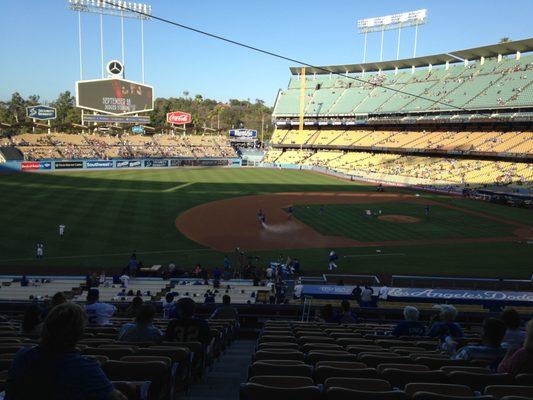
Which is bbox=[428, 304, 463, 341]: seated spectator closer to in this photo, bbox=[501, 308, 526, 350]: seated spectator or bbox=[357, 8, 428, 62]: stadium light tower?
bbox=[501, 308, 526, 350]: seated spectator

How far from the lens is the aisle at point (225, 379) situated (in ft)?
18.5

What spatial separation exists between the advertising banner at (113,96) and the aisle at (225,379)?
66.0m

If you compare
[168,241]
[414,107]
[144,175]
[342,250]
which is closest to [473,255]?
[342,250]

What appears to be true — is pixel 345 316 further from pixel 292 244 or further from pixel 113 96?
pixel 113 96

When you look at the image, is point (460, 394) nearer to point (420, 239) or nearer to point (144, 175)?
point (420, 239)

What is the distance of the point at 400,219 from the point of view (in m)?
36.8

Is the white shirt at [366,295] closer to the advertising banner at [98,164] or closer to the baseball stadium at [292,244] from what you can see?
the baseball stadium at [292,244]

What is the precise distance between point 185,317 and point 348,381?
2.85m

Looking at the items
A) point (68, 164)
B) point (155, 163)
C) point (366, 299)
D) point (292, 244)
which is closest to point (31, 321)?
point (366, 299)

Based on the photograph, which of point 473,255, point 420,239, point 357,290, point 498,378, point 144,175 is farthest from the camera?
point 144,175

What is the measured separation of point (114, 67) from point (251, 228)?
1932 inches

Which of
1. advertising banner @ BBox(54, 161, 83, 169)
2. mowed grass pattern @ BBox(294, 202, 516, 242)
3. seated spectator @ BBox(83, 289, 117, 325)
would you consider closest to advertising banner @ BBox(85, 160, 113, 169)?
advertising banner @ BBox(54, 161, 83, 169)

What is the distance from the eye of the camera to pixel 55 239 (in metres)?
27.6

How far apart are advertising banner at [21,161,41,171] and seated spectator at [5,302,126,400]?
66.6 m
